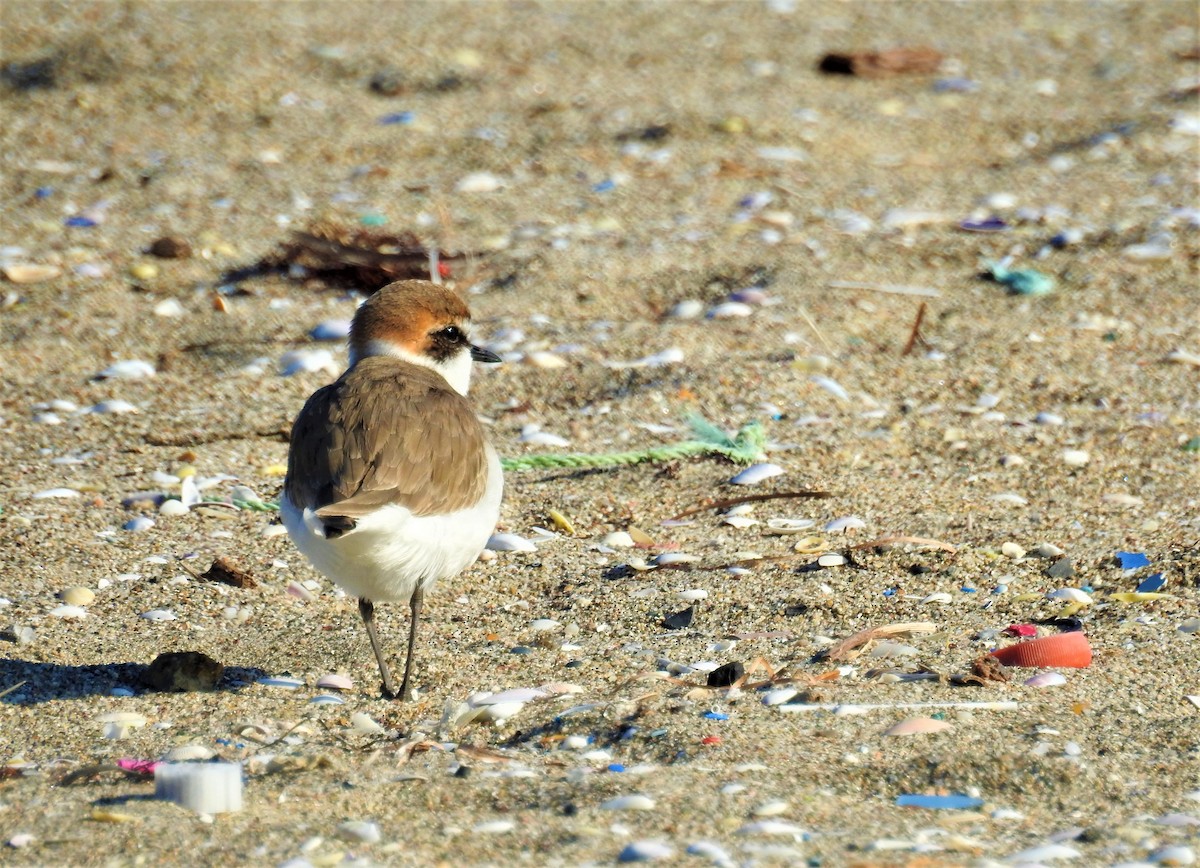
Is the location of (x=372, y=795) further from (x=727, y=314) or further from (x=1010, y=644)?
(x=727, y=314)

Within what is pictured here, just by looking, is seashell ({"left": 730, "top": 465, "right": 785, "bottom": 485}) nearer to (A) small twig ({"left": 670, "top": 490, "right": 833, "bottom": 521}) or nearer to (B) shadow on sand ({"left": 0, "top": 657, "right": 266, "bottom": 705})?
(A) small twig ({"left": 670, "top": 490, "right": 833, "bottom": 521})

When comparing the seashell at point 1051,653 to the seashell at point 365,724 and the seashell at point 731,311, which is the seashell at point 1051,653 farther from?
the seashell at point 731,311

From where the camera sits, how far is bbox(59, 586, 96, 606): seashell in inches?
174

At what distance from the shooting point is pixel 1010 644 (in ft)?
13.2

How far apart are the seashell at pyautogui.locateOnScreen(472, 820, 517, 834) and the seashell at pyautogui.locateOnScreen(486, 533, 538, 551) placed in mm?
1849

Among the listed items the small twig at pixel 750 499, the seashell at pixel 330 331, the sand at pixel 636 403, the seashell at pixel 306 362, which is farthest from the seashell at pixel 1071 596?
the seashell at pixel 330 331

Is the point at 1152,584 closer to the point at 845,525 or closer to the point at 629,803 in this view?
the point at 845,525

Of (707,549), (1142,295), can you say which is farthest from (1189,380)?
(707,549)

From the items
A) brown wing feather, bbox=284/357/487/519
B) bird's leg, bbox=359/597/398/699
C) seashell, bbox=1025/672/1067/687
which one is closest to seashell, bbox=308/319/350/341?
brown wing feather, bbox=284/357/487/519

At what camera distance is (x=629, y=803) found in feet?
10.4

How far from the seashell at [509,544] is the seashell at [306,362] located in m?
1.57

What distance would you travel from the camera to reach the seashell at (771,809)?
10.3ft

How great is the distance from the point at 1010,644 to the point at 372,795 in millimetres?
1744

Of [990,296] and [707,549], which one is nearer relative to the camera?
[707,549]
